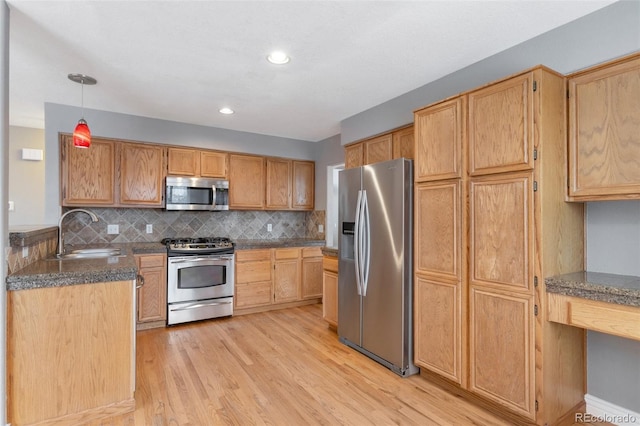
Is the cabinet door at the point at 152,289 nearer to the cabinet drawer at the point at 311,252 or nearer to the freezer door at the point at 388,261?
the cabinet drawer at the point at 311,252

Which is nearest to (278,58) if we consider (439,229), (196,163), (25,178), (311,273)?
(439,229)

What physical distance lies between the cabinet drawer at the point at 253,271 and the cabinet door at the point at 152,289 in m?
0.90

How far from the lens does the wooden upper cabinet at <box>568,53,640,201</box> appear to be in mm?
1808

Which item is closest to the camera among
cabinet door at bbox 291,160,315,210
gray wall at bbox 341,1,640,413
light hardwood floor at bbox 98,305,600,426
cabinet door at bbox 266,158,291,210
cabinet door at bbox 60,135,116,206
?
gray wall at bbox 341,1,640,413

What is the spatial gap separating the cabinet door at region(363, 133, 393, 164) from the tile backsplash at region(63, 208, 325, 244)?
1619mm

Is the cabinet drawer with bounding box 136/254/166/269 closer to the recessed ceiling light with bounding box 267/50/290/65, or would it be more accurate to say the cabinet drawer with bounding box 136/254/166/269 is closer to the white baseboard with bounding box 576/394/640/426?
the recessed ceiling light with bounding box 267/50/290/65

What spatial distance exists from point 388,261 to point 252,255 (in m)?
2.22

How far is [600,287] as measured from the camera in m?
1.71

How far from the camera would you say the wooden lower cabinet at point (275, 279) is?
438 cm

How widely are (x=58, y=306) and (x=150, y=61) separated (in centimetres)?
186

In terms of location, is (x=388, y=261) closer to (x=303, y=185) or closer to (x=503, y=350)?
(x=503, y=350)

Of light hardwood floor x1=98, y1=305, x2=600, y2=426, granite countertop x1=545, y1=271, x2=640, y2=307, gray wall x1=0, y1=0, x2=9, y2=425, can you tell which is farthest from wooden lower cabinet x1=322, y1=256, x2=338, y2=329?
gray wall x1=0, y1=0, x2=9, y2=425

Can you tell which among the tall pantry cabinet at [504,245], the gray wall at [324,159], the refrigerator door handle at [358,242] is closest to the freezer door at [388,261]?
the refrigerator door handle at [358,242]

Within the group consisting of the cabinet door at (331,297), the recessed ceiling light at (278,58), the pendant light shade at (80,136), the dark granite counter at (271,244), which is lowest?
the cabinet door at (331,297)
